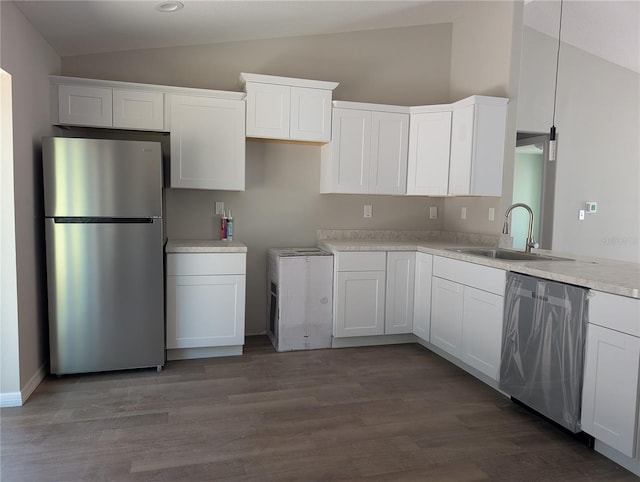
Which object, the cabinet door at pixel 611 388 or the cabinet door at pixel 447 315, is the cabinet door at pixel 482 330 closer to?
the cabinet door at pixel 447 315

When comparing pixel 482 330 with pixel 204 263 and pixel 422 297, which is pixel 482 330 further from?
pixel 204 263

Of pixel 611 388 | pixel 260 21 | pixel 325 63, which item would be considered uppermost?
pixel 260 21

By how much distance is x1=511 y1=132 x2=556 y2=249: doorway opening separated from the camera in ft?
15.2

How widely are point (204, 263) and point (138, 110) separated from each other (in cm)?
124

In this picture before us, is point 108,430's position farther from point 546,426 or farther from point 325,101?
point 325,101

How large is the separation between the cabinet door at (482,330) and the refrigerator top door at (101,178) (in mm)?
2217

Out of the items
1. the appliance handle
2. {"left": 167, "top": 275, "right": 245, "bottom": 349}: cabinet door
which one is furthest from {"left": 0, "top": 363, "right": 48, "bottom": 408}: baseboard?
the appliance handle

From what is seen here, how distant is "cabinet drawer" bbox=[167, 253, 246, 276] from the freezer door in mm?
185

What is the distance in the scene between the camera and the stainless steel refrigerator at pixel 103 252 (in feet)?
9.19

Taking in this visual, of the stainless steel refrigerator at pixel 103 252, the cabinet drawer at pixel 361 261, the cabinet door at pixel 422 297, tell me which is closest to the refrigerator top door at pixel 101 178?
the stainless steel refrigerator at pixel 103 252

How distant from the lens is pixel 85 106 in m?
3.18

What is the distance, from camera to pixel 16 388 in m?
2.53

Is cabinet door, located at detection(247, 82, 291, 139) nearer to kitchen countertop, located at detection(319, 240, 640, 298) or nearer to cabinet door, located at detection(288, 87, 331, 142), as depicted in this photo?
cabinet door, located at detection(288, 87, 331, 142)

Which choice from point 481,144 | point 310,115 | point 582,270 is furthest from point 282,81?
point 582,270
